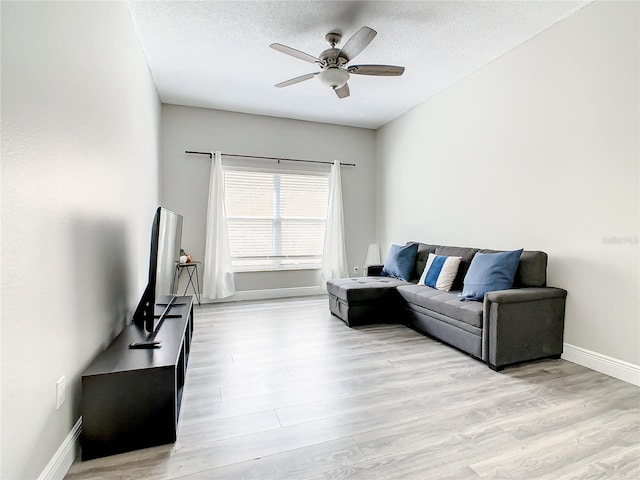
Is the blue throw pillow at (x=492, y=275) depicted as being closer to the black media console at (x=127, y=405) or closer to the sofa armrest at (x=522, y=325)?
the sofa armrest at (x=522, y=325)

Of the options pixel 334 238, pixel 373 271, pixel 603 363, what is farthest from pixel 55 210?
pixel 334 238

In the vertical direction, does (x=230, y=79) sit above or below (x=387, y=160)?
above

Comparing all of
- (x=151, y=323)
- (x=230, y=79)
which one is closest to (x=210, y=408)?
(x=151, y=323)

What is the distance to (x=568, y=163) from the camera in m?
2.75

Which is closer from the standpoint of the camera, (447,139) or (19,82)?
(19,82)

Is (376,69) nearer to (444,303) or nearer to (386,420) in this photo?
(444,303)

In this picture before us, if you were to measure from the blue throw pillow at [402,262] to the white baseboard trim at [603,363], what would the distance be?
1796 millimetres

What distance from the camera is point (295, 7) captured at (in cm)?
260

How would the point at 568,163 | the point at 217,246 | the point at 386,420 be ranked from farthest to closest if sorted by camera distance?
the point at 217,246, the point at 568,163, the point at 386,420

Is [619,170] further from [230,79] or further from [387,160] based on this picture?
[230,79]

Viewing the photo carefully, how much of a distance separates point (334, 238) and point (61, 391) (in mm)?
4286

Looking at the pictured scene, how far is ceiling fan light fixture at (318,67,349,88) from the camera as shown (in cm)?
290

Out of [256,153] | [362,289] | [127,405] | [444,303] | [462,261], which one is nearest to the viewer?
[127,405]

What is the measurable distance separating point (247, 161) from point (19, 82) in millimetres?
3944
